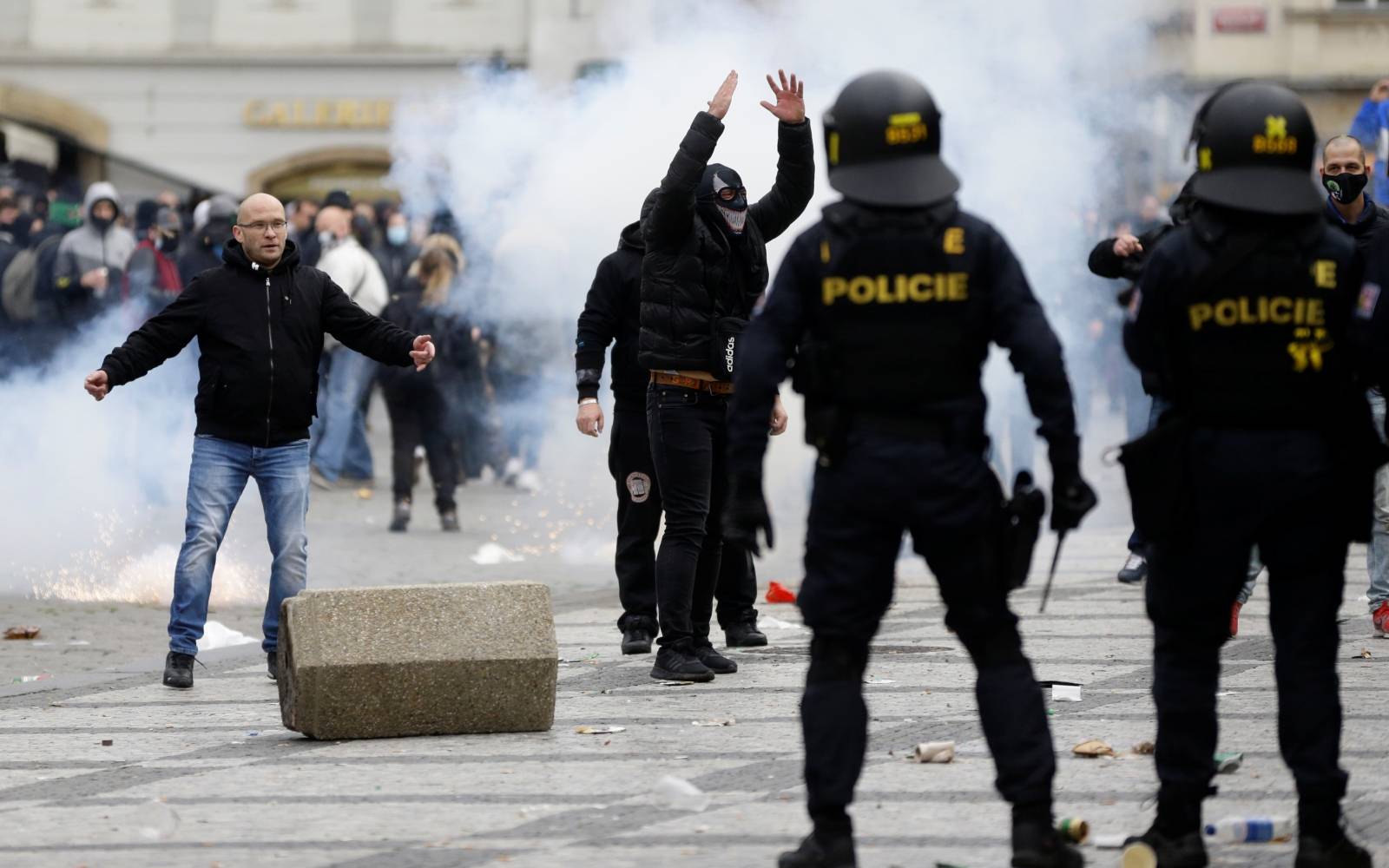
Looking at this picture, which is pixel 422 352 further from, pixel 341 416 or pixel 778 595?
pixel 341 416

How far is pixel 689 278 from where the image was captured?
8070mm

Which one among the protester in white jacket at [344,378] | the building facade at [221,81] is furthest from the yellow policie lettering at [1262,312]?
the building facade at [221,81]

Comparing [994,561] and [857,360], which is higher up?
[857,360]

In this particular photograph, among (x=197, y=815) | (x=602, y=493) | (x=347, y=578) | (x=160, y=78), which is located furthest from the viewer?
(x=160, y=78)

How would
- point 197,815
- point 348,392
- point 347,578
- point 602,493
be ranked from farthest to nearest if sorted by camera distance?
point 348,392, point 602,493, point 347,578, point 197,815

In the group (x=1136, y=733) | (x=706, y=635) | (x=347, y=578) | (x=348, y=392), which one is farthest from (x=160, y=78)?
(x=1136, y=733)

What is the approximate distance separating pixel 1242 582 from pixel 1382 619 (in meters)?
4.13

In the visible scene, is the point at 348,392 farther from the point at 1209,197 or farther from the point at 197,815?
the point at 1209,197

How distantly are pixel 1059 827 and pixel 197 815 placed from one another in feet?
6.89

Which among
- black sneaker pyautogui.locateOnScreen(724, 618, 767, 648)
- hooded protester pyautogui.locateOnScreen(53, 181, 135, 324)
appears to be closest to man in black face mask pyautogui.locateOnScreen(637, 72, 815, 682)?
black sneaker pyautogui.locateOnScreen(724, 618, 767, 648)

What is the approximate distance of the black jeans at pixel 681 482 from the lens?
8.12 metres

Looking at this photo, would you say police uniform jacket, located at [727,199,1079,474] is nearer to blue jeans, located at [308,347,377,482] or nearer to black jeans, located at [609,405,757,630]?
black jeans, located at [609,405,757,630]

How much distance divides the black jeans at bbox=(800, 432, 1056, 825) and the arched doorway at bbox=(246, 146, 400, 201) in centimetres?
2897

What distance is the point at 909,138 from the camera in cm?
504
